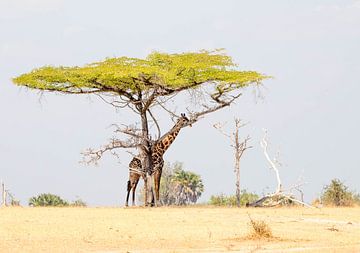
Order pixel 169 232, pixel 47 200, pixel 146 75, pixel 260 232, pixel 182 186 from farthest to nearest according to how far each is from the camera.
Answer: pixel 182 186 < pixel 47 200 < pixel 146 75 < pixel 169 232 < pixel 260 232

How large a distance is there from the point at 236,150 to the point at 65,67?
839 cm

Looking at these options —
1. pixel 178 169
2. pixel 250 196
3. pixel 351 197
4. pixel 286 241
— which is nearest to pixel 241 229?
pixel 286 241

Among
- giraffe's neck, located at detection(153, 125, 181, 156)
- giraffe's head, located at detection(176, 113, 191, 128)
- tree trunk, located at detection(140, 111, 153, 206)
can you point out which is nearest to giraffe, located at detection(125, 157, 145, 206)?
tree trunk, located at detection(140, 111, 153, 206)

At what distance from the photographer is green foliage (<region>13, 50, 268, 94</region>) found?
3122cm

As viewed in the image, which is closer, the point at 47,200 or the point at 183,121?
the point at 183,121

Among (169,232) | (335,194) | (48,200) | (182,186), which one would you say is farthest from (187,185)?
(169,232)

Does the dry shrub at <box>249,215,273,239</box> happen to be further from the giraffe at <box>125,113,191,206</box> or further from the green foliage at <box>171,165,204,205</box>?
the green foliage at <box>171,165,204,205</box>

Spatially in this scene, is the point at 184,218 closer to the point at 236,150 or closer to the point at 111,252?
the point at 111,252

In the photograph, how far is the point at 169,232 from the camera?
19.3 meters

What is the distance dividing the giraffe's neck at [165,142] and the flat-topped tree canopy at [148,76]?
1.69 m

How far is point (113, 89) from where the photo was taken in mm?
32750

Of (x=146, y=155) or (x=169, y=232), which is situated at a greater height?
(x=146, y=155)

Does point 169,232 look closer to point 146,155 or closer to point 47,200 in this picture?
point 146,155

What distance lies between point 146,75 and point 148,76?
0.10 meters
